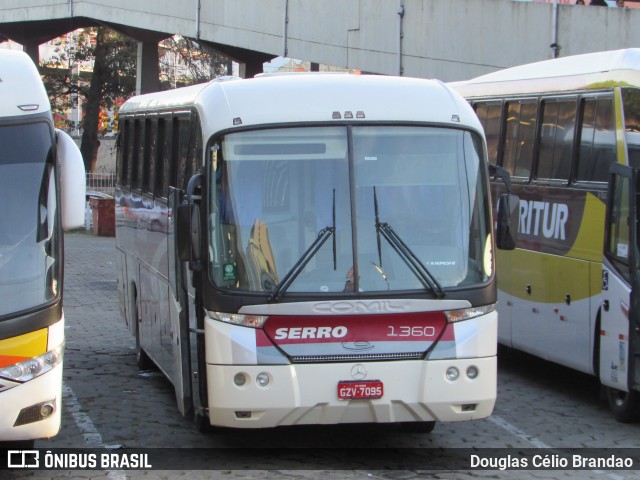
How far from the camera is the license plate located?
797cm

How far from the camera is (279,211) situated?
8.20 m

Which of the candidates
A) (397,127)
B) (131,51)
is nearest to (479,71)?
(397,127)

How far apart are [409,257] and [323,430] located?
2.17 meters

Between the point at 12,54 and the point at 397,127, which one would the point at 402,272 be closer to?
the point at 397,127

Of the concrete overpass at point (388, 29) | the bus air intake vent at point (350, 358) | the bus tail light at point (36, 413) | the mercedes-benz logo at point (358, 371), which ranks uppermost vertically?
the concrete overpass at point (388, 29)

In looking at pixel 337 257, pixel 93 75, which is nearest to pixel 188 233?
pixel 337 257

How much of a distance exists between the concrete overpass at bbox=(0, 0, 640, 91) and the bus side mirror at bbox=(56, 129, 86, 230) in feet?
47.9

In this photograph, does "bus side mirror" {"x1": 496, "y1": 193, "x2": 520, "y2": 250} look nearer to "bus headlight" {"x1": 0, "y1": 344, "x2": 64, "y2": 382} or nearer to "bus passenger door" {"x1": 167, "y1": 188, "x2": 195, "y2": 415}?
"bus passenger door" {"x1": 167, "y1": 188, "x2": 195, "y2": 415}

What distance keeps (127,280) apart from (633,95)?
6229mm

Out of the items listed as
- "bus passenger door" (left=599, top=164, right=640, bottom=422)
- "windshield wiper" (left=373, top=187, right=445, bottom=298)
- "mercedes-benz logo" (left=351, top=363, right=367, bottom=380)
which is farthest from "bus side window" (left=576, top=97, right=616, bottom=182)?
"mercedes-benz logo" (left=351, top=363, right=367, bottom=380)

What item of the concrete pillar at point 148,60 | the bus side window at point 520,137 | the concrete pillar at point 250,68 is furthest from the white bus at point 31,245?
the concrete pillar at point 148,60

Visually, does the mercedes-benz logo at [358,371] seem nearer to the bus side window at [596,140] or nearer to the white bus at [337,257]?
the white bus at [337,257]

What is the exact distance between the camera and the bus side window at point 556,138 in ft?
37.4

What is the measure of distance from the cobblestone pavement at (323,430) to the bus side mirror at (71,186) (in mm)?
1848
